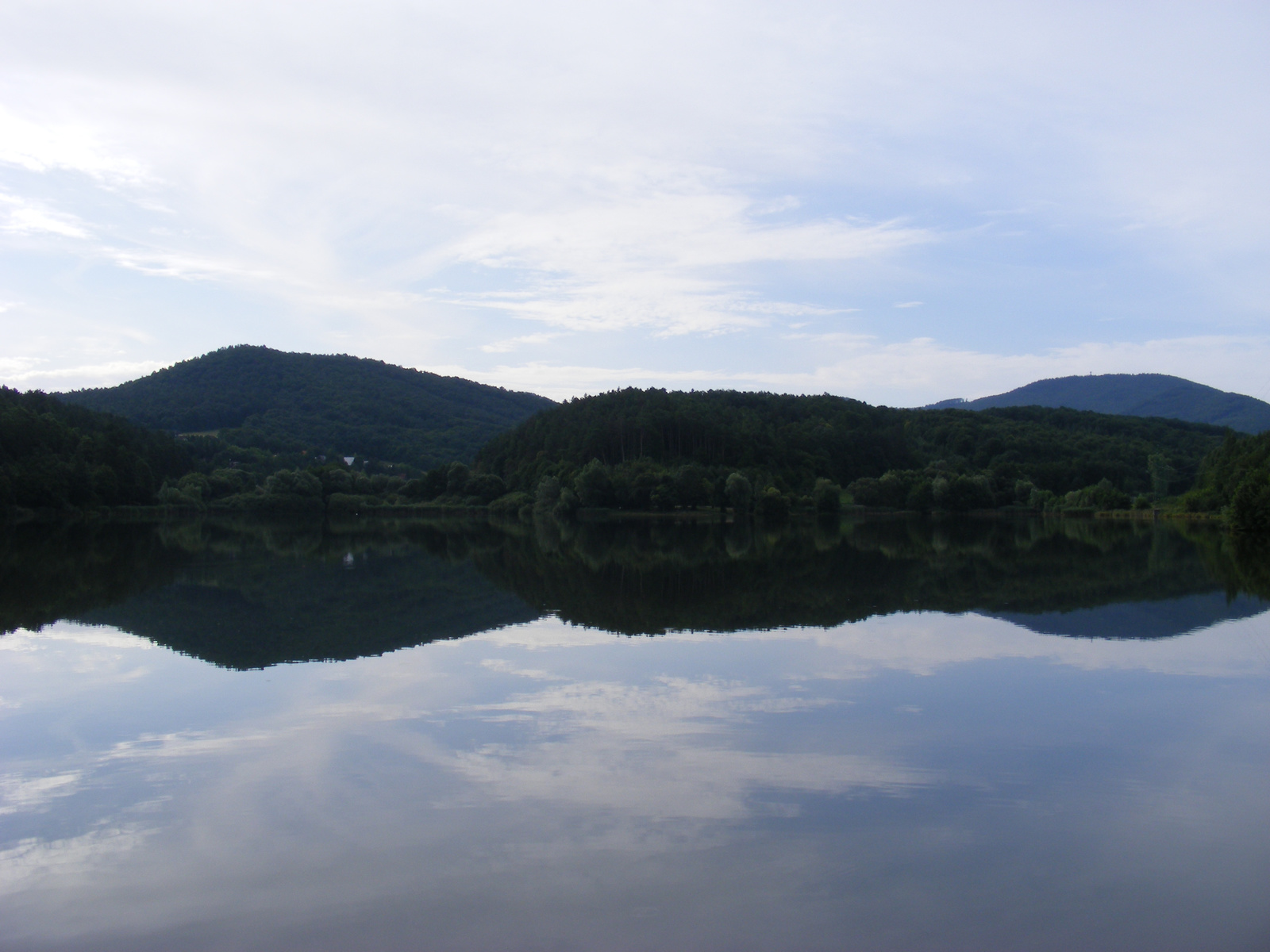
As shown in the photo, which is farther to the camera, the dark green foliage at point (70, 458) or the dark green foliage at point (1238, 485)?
the dark green foliage at point (70, 458)

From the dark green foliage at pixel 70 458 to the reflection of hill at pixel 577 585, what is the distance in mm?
25947

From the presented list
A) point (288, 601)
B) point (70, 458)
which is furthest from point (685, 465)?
point (288, 601)

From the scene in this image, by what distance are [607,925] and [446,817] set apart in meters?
2.04

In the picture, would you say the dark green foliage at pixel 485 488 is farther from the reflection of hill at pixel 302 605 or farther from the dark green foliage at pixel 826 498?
the reflection of hill at pixel 302 605

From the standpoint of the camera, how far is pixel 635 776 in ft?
25.4

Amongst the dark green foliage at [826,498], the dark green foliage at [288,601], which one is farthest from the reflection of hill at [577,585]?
the dark green foliage at [826,498]

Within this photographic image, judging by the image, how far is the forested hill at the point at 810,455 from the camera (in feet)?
268

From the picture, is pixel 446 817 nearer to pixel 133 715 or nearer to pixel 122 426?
pixel 133 715

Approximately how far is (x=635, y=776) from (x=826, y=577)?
17179mm

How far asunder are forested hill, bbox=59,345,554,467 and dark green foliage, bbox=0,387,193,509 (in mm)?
36501

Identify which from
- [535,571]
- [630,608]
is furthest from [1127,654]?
[535,571]

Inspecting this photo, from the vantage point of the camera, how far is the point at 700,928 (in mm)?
5125

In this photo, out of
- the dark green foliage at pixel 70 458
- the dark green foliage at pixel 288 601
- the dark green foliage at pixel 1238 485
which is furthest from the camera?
the dark green foliage at pixel 70 458

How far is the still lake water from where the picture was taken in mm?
5312
